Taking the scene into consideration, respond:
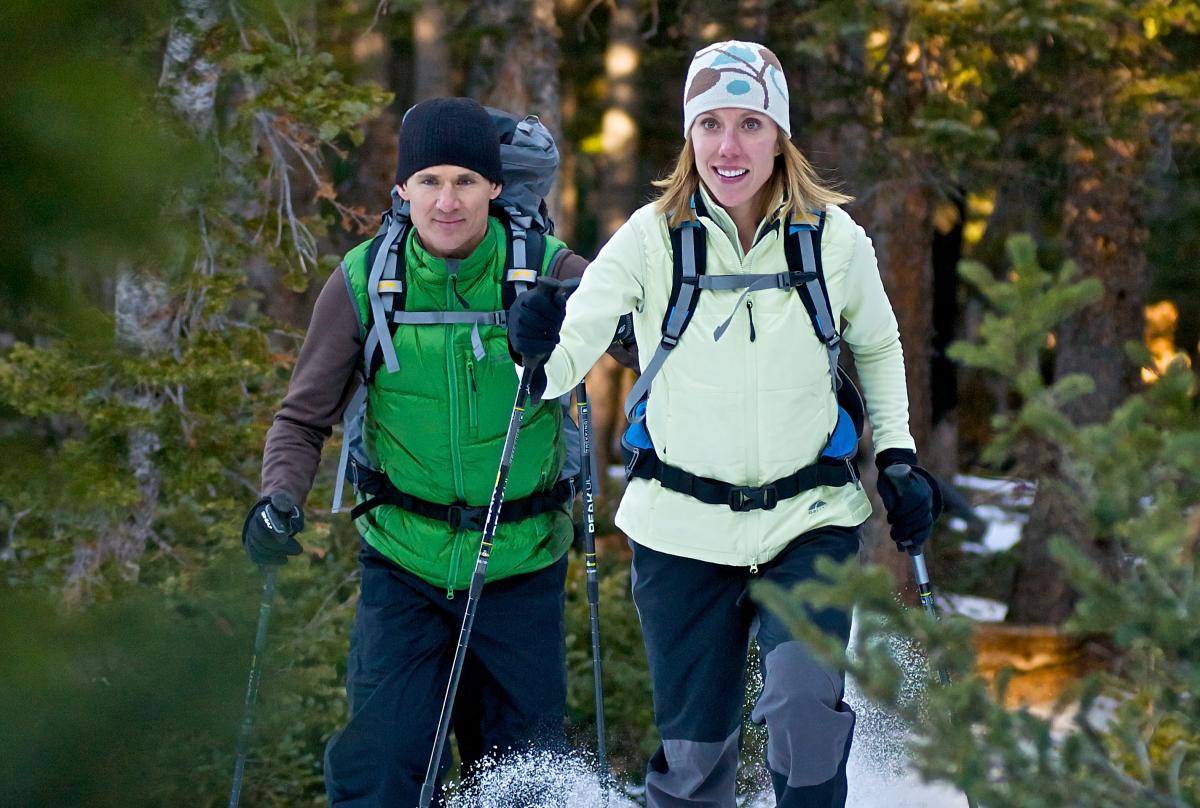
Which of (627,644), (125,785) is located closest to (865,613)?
(125,785)

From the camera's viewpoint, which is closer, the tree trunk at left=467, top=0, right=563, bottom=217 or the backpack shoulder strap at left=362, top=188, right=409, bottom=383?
the backpack shoulder strap at left=362, top=188, right=409, bottom=383

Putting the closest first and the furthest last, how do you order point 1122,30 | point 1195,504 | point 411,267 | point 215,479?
1. point 1195,504
2. point 411,267
3. point 215,479
4. point 1122,30

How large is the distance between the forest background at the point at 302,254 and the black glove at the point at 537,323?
40.7 inches

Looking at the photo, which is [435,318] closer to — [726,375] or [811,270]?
[726,375]

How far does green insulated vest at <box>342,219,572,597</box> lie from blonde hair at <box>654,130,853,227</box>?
26.1 inches

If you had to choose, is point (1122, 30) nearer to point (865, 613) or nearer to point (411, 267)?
point (411, 267)

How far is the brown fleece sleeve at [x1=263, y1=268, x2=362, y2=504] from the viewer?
4883mm

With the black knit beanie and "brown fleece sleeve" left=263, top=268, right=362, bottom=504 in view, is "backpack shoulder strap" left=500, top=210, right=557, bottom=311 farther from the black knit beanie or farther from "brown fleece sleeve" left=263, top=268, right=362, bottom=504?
"brown fleece sleeve" left=263, top=268, right=362, bottom=504

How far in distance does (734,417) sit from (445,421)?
1.02 m

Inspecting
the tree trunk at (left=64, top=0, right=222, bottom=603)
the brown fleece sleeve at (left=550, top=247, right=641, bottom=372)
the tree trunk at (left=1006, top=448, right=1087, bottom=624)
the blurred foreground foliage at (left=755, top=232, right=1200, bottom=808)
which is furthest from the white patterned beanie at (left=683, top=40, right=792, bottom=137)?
the tree trunk at (left=1006, top=448, right=1087, bottom=624)

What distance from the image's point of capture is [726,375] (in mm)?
4426

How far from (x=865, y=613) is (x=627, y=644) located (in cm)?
816

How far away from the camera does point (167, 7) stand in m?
1.55

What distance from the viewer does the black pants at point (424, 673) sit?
4.99 meters
